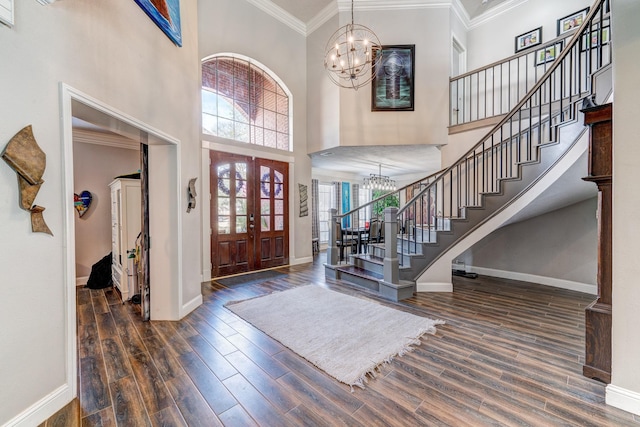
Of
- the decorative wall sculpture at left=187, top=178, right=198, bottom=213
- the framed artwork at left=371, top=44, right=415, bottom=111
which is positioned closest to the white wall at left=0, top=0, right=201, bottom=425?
the decorative wall sculpture at left=187, top=178, right=198, bottom=213

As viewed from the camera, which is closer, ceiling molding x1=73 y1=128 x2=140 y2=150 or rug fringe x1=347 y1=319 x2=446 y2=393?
rug fringe x1=347 y1=319 x2=446 y2=393

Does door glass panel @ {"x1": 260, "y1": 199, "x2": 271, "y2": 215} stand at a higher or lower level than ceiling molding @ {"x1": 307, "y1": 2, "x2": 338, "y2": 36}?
lower

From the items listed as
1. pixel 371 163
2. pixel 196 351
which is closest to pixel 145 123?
pixel 196 351

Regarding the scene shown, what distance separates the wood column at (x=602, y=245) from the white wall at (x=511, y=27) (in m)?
4.60

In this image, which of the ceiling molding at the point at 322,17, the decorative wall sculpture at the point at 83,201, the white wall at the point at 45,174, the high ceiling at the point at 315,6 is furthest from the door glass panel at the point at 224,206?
the ceiling molding at the point at 322,17

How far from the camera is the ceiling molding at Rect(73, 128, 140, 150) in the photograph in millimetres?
4555

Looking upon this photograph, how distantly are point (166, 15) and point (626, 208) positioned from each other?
4159 mm

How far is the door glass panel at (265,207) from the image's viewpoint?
18.1 ft

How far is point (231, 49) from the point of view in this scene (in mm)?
4965

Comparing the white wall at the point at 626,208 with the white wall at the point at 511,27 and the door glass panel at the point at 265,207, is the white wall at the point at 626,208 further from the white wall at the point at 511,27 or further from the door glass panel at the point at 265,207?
the door glass panel at the point at 265,207

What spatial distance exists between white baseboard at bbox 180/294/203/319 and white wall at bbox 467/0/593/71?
280 inches

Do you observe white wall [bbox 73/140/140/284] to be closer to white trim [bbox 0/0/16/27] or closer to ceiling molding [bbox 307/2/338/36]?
white trim [bbox 0/0/16/27]

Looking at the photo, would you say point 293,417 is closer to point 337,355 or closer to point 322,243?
point 337,355

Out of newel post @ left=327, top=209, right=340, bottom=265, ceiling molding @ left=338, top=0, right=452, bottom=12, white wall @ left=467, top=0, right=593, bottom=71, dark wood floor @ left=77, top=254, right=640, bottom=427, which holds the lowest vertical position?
dark wood floor @ left=77, top=254, right=640, bottom=427
